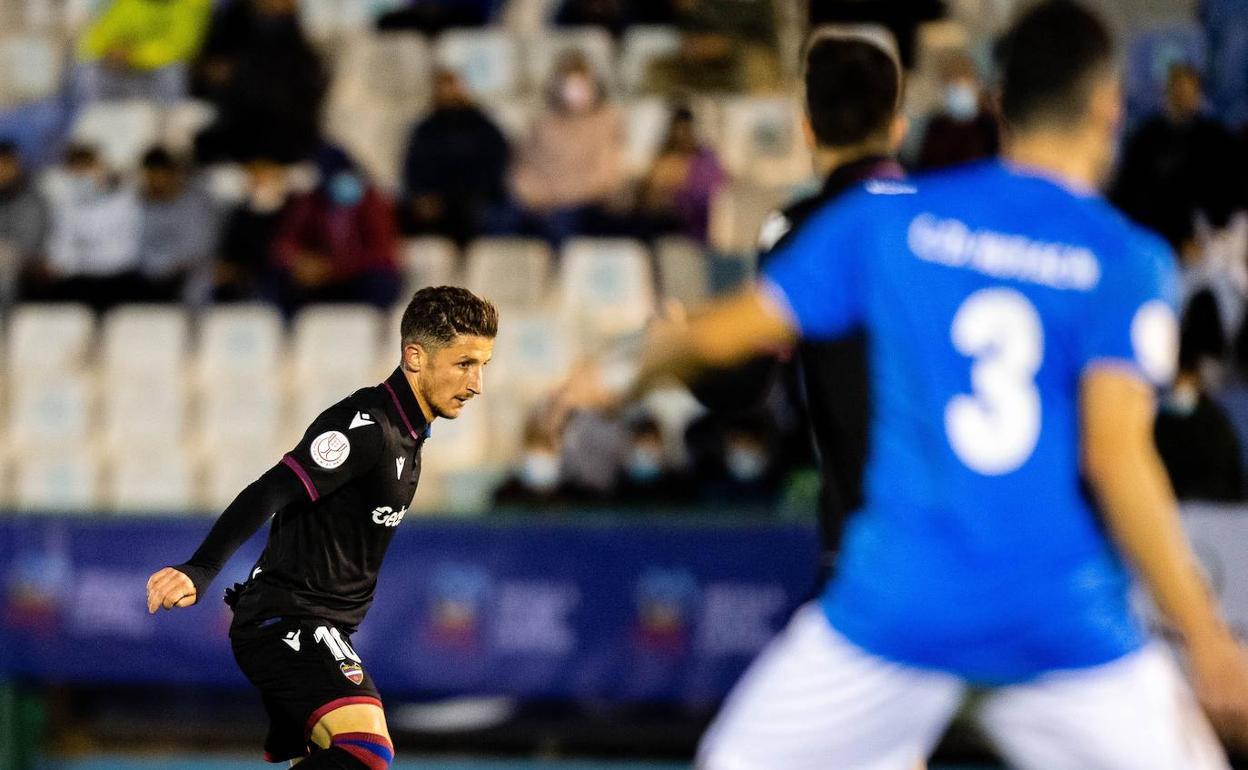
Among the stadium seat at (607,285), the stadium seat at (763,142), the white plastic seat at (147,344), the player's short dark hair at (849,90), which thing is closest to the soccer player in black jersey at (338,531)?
the player's short dark hair at (849,90)

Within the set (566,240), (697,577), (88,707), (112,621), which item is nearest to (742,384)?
(697,577)

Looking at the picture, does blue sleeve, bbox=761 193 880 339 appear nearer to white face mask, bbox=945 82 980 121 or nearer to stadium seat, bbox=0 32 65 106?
white face mask, bbox=945 82 980 121

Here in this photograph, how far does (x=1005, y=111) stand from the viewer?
10.2ft

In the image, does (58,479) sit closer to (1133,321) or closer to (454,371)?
(454,371)

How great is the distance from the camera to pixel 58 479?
10.6 metres

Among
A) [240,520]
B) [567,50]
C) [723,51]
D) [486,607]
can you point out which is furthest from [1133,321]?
[567,50]

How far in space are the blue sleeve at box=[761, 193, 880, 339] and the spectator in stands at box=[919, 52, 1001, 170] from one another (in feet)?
24.1

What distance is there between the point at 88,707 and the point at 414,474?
212 inches

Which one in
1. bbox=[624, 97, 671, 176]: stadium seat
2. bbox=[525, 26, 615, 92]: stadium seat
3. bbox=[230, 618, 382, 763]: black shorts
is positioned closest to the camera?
bbox=[230, 618, 382, 763]: black shorts

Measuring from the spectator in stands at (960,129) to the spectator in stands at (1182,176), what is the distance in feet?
2.59

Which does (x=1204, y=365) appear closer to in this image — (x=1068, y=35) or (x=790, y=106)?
(x=790, y=106)

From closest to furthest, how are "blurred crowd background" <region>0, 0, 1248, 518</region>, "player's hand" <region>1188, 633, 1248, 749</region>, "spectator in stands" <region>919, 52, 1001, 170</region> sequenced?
"player's hand" <region>1188, 633, 1248, 749</region>, "blurred crowd background" <region>0, 0, 1248, 518</region>, "spectator in stands" <region>919, 52, 1001, 170</region>

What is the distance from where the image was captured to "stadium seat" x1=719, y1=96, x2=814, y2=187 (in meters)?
11.5

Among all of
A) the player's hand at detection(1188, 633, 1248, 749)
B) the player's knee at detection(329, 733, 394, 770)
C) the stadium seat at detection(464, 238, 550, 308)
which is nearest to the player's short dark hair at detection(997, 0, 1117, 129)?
the player's hand at detection(1188, 633, 1248, 749)
